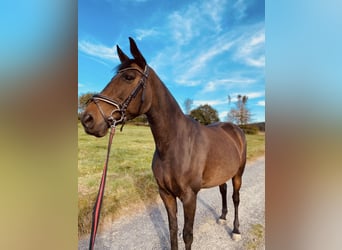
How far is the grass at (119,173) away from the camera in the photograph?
3139mm

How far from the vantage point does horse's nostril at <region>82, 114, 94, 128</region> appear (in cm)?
138

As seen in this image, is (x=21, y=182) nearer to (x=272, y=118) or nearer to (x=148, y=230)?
(x=272, y=118)

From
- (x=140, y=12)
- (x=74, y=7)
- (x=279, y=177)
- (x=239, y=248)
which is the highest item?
(x=140, y=12)

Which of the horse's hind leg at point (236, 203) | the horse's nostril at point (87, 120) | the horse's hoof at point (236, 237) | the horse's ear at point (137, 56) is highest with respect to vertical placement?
the horse's ear at point (137, 56)

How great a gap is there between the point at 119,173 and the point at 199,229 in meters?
2.30

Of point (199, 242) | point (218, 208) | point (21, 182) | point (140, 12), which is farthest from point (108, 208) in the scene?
point (140, 12)

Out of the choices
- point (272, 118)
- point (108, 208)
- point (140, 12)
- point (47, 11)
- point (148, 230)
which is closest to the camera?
point (47, 11)

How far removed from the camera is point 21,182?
27.1 inches

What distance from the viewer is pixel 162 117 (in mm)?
1831

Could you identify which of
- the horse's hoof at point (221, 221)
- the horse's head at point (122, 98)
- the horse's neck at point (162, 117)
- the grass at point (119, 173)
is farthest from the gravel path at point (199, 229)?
the horse's head at point (122, 98)

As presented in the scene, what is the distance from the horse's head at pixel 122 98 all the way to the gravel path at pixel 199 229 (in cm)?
142

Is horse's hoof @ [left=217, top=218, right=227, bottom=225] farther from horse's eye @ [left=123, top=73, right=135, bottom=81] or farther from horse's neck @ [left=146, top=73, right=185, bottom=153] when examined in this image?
horse's eye @ [left=123, top=73, right=135, bottom=81]

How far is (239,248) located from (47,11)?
3101 millimetres

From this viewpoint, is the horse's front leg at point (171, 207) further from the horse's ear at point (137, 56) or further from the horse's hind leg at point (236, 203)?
the horse's ear at point (137, 56)
